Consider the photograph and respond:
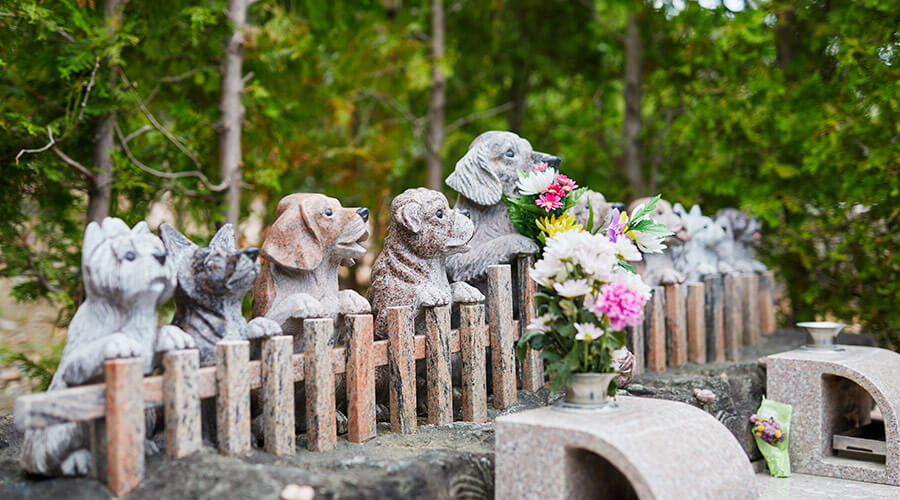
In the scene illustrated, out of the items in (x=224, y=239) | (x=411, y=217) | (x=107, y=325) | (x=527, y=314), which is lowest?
(x=527, y=314)

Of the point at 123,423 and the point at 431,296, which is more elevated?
the point at 431,296

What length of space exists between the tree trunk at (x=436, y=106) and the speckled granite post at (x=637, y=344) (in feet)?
12.9

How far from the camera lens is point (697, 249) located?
600 centimetres

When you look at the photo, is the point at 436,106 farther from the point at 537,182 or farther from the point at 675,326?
the point at 537,182

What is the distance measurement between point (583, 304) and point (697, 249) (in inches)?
117

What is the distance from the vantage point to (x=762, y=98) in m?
7.36

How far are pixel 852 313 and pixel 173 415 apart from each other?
20.4 feet

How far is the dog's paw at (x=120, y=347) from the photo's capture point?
2.91 meters

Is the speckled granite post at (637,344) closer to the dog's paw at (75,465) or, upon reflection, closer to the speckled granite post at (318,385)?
the speckled granite post at (318,385)

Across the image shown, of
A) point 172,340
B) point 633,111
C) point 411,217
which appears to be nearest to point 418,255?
point 411,217

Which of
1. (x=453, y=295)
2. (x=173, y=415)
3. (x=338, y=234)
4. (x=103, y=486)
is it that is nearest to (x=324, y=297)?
(x=338, y=234)

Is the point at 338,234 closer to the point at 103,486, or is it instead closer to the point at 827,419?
the point at 103,486

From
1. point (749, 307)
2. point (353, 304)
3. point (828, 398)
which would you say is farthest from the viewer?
point (749, 307)

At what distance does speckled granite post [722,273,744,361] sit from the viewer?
19.2 ft
